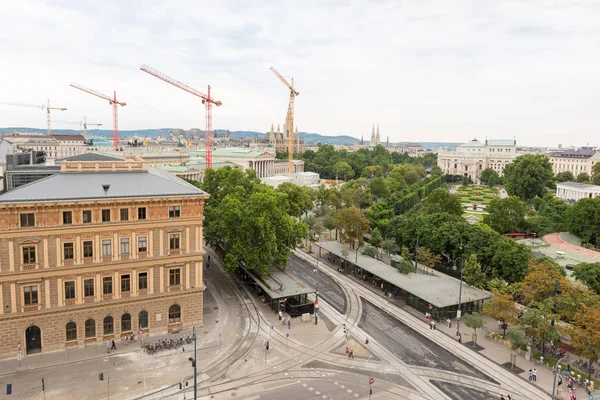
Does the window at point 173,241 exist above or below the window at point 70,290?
above

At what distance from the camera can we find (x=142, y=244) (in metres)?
46.0

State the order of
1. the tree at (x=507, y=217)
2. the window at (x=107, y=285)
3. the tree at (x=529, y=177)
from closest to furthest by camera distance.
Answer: the window at (x=107, y=285) < the tree at (x=507, y=217) < the tree at (x=529, y=177)

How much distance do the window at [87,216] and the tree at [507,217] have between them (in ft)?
253

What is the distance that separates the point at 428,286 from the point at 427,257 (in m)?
10.3

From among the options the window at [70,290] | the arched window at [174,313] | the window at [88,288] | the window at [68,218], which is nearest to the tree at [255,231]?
the arched window at [174,313]

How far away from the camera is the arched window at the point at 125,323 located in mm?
45969

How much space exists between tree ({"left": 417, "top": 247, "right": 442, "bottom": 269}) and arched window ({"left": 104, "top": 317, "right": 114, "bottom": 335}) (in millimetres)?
44637

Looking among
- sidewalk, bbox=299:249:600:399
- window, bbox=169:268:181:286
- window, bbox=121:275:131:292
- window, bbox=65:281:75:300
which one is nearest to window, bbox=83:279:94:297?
window, bbox=65:281:75:300

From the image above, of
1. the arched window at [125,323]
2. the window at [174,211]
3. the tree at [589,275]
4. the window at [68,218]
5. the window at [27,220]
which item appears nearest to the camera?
the window at [27,220]

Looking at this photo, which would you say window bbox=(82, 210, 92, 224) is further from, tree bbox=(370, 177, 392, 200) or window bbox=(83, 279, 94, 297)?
tree bbox=(370, 177, 392, 200)

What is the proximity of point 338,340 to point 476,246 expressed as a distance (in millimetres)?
30214

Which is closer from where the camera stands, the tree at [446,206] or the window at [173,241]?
the window at [173,241]

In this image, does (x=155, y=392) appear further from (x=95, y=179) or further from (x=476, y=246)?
(x=476, y=246)

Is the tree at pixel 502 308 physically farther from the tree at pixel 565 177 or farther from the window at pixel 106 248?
the tree at pixel 565 177
